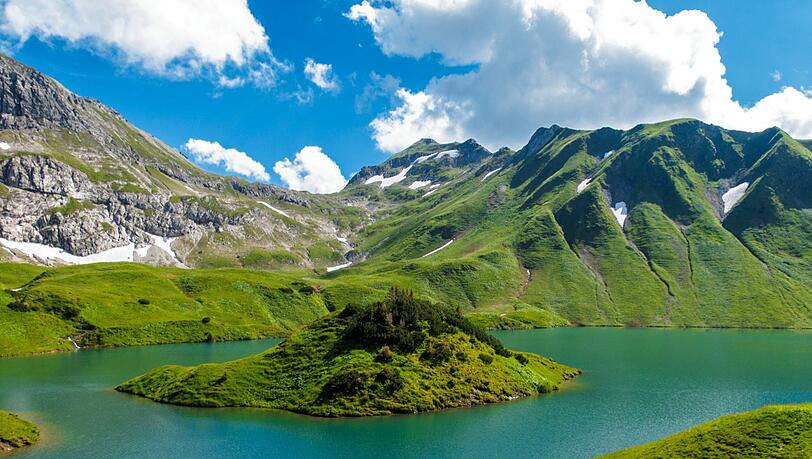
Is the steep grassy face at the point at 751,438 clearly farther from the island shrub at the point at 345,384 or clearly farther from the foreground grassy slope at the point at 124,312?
the foreground grassy slope at the point at 124,312

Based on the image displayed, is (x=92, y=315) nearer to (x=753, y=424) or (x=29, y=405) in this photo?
(x=29, y=405)

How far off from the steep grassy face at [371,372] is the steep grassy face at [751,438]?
32.5 meters

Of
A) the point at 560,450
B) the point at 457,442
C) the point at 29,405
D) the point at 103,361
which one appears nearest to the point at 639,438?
the point at 560,450

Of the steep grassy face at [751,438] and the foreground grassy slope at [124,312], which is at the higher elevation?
the foreground grassy slope at [124,312]

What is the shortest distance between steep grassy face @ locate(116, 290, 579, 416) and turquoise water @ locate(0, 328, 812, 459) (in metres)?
2.86

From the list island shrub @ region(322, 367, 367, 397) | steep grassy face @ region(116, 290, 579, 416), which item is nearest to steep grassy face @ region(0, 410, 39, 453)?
steep grassy face @ region(116, 290, 579, 416)

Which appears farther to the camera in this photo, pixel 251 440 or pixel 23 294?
pixel 23 294

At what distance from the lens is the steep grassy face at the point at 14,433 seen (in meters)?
52.6

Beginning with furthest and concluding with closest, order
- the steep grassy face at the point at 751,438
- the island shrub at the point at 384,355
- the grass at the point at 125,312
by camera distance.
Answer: the grass at the point at 125,312 → the island shrub at the point at 384,355 → the steep grassy face at the point at 751,438

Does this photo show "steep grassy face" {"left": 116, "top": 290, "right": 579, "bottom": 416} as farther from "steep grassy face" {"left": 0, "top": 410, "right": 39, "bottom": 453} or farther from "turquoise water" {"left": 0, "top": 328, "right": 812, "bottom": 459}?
"steep grassy face" {"left": 0, "top": 410, "right": 39, "bottom": 453}

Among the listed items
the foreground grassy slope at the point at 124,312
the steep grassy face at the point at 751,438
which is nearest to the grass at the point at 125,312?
the foreground grassy slope at the point at 124,312

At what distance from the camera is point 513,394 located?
248 ft

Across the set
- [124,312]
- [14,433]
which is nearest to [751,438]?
[14,433]

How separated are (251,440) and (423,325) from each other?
31.5m
